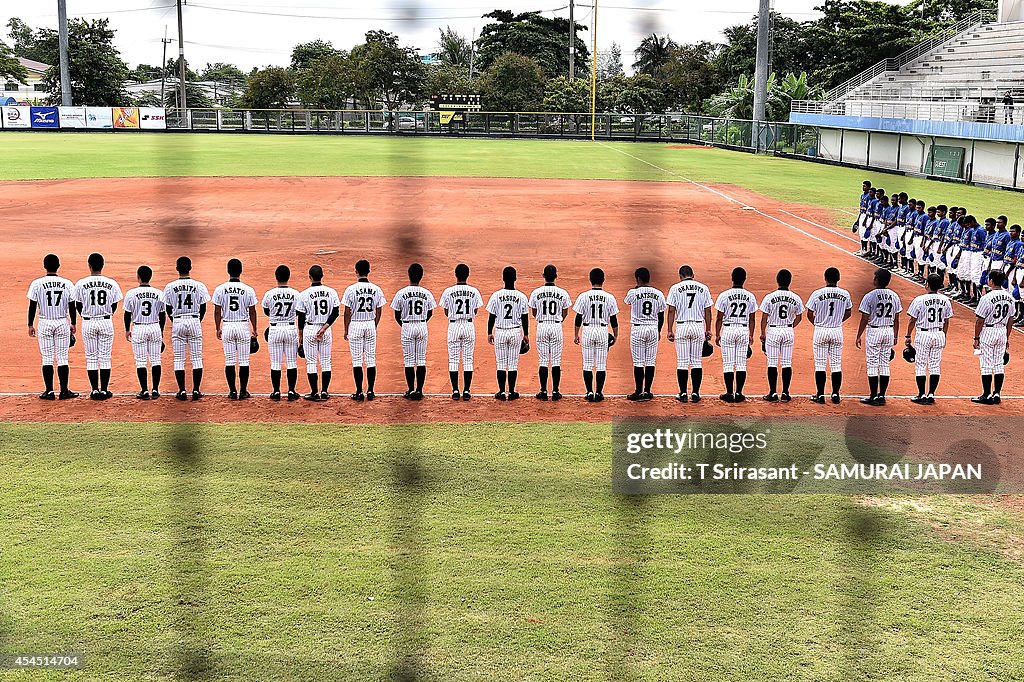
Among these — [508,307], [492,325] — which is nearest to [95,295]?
[492,325]

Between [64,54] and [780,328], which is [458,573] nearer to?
[780,328]

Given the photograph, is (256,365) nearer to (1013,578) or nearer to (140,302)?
(140,302)

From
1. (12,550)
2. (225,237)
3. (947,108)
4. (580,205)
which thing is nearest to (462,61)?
(947,108)

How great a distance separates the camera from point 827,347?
30.7 feet

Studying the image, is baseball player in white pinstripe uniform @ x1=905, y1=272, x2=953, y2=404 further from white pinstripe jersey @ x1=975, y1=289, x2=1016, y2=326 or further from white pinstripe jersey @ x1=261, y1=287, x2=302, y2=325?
white pinstripe jersey @ x1=261, y1=287, x2=302, y2=325

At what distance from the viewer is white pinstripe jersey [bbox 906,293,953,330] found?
9234mm

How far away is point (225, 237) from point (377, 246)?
3170mm

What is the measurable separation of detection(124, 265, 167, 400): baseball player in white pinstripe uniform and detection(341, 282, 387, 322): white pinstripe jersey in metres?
1.73

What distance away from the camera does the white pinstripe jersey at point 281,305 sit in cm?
912

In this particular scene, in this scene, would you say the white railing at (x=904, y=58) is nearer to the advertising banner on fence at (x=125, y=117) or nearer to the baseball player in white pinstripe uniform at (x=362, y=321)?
the advertising banner on fence at (x=125, y=117)

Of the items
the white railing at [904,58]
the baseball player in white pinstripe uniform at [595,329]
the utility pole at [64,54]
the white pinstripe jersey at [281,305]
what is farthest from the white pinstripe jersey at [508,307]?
the utility pole at [64,54]

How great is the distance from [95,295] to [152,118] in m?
49.8

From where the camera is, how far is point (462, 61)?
7200 centimetres

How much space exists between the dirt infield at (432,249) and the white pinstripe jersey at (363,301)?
2.69 feet
